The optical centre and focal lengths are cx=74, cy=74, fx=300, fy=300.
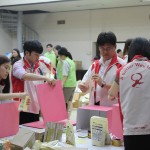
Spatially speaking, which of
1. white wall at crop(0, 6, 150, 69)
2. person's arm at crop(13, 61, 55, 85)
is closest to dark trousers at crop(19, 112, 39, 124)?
person's arm at crop(13, 61, 55, 85)

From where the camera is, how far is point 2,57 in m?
2.13

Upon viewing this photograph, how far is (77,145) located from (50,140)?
18 centimetres

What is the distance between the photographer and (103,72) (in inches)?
92.0

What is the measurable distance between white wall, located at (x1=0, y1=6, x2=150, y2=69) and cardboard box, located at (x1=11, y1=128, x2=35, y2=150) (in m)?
7.96

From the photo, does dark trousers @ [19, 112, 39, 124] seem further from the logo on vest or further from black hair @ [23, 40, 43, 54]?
the logo on vest

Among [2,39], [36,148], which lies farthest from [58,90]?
[2,39]

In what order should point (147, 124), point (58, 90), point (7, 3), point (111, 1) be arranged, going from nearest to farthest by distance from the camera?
point (147, 124) → point (58, 90) → point (111, 1) → point (7, 3)

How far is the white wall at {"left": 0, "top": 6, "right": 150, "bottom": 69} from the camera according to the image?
9477mm

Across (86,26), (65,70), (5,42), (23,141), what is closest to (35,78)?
(23,141)

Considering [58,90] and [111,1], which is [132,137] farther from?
[111,1]

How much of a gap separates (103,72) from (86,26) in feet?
26.9

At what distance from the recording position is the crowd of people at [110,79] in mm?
1658

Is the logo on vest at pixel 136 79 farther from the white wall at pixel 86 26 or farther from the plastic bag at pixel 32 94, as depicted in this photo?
the white wall at pixel 86 26

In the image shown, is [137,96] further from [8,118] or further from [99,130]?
[8,118]
